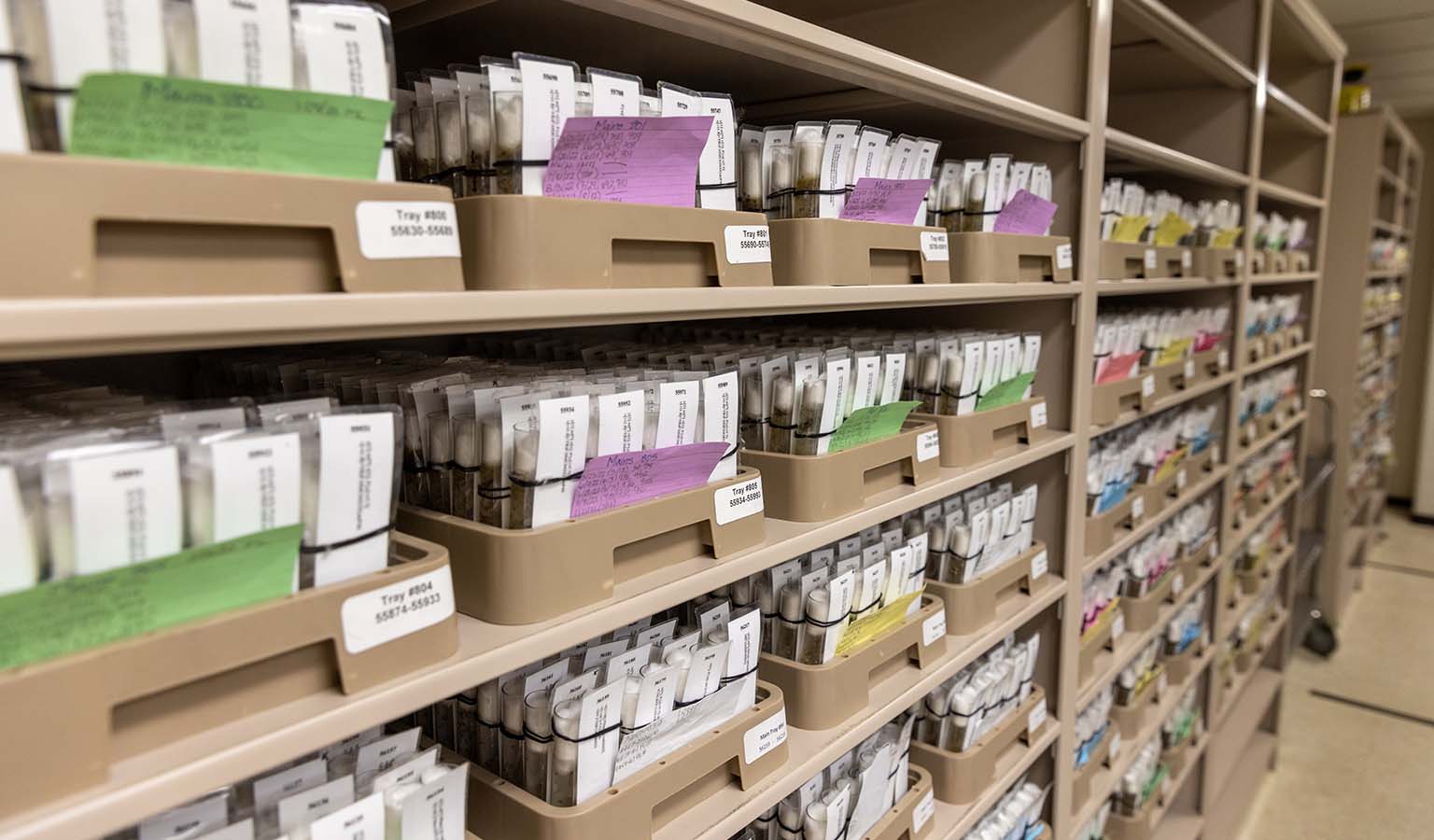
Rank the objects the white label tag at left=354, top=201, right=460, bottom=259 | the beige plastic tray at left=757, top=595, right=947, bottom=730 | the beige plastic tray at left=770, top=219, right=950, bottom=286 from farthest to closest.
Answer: the beige plastic tray at left=757, top=595, right=947, bottom=730, the beige plastic tray at left=770, top=219, right=950, bottom=286, the white label tag at left=354, top=201, right=460, bottom=259

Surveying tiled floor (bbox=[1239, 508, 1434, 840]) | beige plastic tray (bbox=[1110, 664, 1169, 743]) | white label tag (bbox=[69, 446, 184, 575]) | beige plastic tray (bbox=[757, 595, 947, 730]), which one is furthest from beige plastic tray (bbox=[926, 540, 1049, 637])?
tiled floor (bbox=[1239, 508, 1434, 840])

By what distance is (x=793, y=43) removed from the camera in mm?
1055

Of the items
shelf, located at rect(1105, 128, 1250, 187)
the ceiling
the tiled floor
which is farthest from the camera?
the ceiling

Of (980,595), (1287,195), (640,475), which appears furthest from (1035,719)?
(1287,195)

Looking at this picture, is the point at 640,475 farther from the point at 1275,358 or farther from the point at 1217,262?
the point at 1275,358

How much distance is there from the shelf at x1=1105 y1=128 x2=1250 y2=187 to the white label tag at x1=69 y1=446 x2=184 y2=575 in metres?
1.74

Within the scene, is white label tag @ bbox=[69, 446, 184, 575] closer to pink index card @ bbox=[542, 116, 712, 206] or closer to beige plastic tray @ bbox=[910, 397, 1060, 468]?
pink index card @ bbox=[542, 116, 712, 206]

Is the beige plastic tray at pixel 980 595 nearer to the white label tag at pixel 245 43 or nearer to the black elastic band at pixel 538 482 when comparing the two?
the black elastic band at pixel 538 482

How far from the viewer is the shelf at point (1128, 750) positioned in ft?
7.18

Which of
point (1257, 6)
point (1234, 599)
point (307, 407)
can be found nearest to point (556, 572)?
point (307, 407)

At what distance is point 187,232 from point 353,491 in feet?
0.77

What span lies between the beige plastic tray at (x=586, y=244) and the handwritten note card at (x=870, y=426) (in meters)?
0.36

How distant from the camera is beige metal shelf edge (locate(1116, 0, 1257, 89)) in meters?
1.85

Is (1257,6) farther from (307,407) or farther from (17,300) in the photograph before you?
(17,300)
